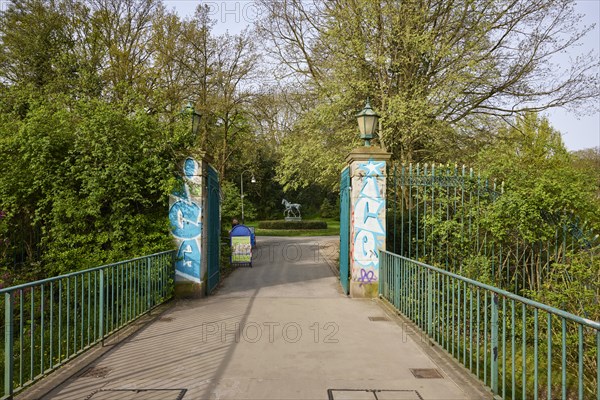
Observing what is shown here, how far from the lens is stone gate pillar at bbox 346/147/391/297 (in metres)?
8.65

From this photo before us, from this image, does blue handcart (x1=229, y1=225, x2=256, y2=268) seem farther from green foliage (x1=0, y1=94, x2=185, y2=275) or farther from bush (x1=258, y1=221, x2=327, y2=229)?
bush (x1=258, y1=221, x2=327, y2=229)

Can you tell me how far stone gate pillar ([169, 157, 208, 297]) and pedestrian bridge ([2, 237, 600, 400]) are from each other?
1.17 ft

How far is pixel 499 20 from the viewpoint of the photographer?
42.8 ft

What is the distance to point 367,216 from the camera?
8.74 meters

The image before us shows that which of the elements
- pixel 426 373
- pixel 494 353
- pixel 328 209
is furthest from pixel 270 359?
pixel 328 209

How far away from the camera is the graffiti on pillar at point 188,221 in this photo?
27.9 feet

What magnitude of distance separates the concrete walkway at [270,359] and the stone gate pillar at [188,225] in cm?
61

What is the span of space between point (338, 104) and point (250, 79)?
789 cm

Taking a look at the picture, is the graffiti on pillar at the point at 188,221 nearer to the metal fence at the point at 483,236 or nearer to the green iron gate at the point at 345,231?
the green iron gate at the point at 345,231

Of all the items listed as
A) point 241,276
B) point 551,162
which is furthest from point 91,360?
point 551,162

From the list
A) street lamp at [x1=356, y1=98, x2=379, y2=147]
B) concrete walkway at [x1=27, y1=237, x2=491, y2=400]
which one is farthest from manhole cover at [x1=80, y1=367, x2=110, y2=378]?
street lamp at [x1=356, y1=98, x2=379, y2=147]

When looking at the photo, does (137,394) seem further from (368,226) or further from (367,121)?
(367,121)

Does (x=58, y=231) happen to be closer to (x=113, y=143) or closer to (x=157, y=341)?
(x=113, y=143)

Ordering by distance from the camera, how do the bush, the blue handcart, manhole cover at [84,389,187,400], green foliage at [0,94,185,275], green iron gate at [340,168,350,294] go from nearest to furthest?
manhole cover at [84,389,187,400]
green foliage at [0,94,185,275]
green iron gate at [340,168,350,294]
the blue handcart
the bush
